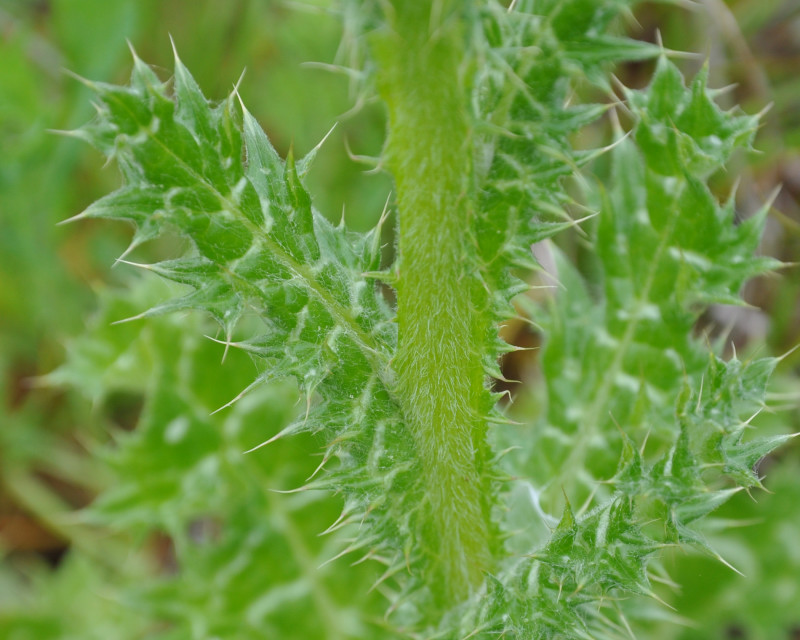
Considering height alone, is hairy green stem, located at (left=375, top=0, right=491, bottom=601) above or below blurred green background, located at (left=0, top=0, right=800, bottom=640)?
above

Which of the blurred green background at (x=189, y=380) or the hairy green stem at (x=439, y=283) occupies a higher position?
the hairy green stem at (x=439, y=283)

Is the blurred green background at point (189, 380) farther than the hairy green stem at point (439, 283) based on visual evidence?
Yes

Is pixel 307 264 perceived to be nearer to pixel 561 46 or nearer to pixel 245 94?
pixel 561 46

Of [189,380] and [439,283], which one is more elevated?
[439,283]

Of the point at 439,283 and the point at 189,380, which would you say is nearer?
the point at 439,283

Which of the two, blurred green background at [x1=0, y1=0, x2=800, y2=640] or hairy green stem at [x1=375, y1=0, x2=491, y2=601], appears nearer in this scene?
hairy green stem at [x1=375, y1=0, x2=491, y2=601]

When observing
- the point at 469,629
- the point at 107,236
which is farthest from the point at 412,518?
the point at 107,236
